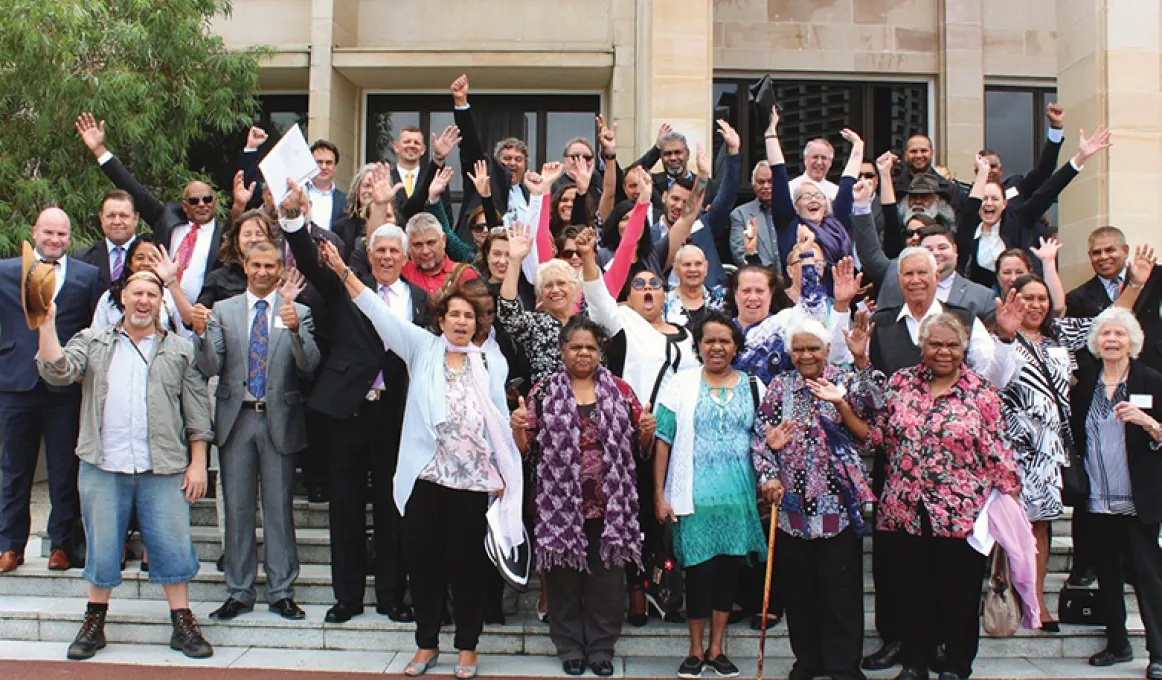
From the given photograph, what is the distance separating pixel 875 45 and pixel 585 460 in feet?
37.0

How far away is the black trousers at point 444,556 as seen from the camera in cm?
584

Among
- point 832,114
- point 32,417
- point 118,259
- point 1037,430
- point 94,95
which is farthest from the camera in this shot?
point 832,114

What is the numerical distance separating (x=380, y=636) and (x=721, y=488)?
2.34 m

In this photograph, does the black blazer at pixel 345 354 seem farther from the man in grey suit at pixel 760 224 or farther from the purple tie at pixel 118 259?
the man in grey suit at pixel 760 224

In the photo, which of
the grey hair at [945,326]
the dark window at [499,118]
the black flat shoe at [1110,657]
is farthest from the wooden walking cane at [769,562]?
the dark window at [499,118]

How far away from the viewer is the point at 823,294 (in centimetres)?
709

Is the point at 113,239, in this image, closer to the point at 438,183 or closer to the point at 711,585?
the point at 438,183

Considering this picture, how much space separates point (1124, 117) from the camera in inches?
426

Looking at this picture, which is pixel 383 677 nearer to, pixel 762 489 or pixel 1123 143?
pixel 762 489

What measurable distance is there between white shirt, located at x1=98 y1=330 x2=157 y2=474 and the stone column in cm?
945

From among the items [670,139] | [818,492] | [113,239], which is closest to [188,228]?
[113,239]

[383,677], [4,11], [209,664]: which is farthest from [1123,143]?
[4,11]

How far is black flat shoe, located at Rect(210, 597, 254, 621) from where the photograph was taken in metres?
6.45

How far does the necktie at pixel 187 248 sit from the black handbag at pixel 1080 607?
21.9 feet
